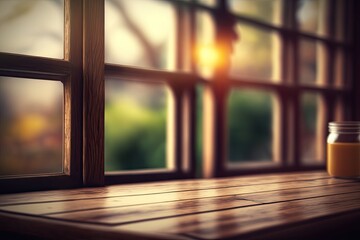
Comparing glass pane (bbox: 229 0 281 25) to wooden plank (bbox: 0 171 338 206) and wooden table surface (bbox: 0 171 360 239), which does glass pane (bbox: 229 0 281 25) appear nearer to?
wooden plank (bbox: 0 171 338 206)

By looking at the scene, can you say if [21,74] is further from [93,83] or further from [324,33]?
[324,33]

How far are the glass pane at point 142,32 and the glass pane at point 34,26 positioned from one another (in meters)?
0.30

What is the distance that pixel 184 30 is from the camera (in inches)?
91.1

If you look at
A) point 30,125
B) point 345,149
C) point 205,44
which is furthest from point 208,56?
point 30,125

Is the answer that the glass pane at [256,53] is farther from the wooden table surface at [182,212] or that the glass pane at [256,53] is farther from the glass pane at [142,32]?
the wooden table surface at [182,212]


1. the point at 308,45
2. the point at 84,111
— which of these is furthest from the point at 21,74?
the point at 308,45

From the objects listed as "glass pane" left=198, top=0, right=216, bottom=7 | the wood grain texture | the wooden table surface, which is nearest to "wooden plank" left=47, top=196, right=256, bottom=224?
the wooden table surface

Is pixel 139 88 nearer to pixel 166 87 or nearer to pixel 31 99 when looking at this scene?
pixel 166 87

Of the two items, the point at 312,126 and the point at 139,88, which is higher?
the point at 139,88

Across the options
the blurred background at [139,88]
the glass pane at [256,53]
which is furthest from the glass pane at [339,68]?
the glass pane at [256,53]

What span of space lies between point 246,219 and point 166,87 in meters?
1.24

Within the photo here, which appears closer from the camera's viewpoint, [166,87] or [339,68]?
[166,87]

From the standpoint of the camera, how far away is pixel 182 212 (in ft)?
3.84

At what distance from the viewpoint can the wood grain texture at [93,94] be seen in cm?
173
